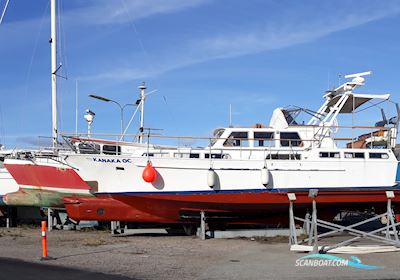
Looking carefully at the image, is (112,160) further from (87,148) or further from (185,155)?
(185,155)

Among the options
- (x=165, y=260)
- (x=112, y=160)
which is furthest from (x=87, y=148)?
(x=165, y=260)

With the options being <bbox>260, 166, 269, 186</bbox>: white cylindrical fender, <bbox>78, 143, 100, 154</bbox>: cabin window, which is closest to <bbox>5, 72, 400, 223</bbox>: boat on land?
<bbox>260, 166, 269, 186</bbox>: white cylindrical fender

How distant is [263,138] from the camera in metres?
18.7

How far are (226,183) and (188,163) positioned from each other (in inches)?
59.4

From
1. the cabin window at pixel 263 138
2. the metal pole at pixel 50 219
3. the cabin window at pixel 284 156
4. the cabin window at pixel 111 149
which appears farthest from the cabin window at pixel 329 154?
the metal pole at pixel 50 219

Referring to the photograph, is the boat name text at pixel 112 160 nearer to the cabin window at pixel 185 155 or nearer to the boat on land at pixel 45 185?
the cabin window at pixel 185 155

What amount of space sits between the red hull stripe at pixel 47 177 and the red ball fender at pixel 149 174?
4277mm

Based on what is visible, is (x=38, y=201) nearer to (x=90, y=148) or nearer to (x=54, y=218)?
(x=54, y=218)

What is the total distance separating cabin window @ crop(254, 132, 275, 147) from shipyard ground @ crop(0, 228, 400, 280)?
3.99 metres

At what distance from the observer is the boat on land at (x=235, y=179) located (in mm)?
16797

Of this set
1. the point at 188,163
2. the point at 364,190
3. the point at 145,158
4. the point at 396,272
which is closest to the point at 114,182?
the point at 145,158

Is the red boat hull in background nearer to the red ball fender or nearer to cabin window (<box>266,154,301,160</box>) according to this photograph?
the red ball fender

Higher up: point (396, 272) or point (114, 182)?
point (114, 182)

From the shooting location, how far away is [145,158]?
55.7ft
